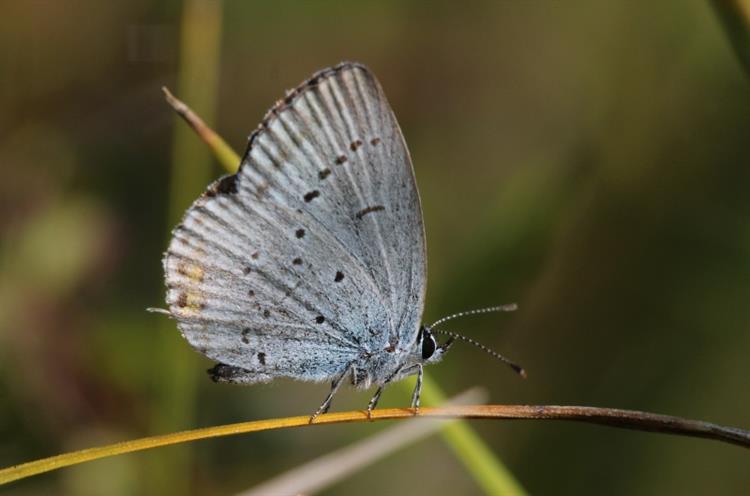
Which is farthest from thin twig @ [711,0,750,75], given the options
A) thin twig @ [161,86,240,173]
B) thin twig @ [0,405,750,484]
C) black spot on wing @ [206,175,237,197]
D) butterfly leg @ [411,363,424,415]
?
black spot on wing @ [206,175,237,197]

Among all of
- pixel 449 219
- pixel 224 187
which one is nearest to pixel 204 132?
pixel 224 187

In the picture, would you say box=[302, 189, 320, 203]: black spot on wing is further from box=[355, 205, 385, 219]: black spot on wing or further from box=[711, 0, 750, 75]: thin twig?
box=[711, 0, 750, 75]: thin twig

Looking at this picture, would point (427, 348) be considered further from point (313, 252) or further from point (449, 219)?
point (449, 219)

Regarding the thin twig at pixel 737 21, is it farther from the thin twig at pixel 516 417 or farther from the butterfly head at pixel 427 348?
the butterfly head at pixel 427 348

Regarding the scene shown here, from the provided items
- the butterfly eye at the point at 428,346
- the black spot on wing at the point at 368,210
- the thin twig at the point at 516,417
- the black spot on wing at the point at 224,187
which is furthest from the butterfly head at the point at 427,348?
the thin twig at the point at 516,417

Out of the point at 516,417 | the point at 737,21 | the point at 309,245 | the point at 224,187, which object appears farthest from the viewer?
the point at 309,245

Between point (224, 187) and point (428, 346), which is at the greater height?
point (224, 187)
